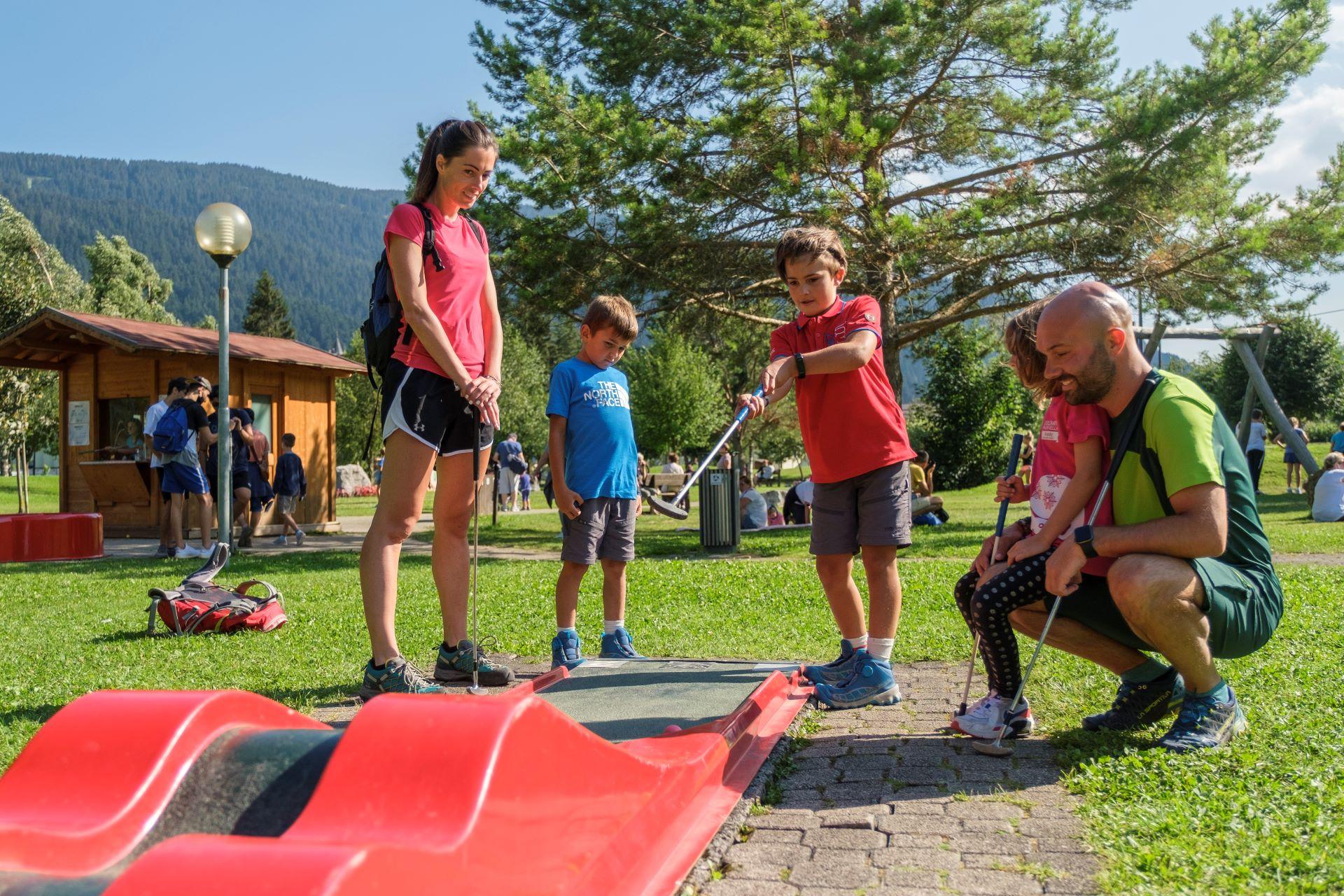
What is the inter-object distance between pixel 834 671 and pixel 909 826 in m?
1.77

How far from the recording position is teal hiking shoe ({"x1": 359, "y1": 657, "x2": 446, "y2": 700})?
4297 millimetres

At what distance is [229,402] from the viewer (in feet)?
50.8

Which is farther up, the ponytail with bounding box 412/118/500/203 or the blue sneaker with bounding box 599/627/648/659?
the ponytail with bounding box 412/118/500/203

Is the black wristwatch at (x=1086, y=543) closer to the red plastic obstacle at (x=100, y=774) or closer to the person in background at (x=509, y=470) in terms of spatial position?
the red plastic obstacle at (x=100, y=774)

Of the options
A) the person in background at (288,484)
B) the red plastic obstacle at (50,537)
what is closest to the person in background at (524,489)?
the person in background at (288,484)

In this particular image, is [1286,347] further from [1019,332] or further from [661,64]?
[1019,332]

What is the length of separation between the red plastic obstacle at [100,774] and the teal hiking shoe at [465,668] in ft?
8.37

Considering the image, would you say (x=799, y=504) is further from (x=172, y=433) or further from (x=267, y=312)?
(x=267, y=312)

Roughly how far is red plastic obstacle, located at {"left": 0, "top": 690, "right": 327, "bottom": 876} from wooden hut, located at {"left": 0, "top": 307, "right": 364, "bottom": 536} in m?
14.7

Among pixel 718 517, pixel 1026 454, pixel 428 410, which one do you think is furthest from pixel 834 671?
pixel 718 517

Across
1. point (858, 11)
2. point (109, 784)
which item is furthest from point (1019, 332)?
point (858, 11)

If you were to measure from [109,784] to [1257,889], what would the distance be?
2372mm

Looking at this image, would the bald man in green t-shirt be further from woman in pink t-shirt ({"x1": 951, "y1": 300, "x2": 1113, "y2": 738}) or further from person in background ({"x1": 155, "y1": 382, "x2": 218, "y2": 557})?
person in background ({"x1": 155, "y1": 382, "x2": 218, "y2": 557})

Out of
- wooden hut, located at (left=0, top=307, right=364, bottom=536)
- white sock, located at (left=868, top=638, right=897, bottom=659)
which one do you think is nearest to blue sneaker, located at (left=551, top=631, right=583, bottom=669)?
white sock, located at (left=868, top=638, right=897, bottom=659)
